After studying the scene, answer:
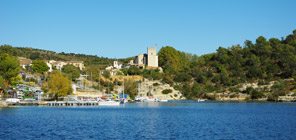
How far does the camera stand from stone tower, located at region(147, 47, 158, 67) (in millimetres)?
164375

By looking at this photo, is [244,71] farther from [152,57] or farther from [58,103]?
[58,103]

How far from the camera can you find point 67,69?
123688mm

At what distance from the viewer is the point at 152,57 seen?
543 ft

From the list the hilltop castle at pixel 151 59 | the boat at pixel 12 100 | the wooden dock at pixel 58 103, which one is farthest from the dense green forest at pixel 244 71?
the boat at pixel 12 100

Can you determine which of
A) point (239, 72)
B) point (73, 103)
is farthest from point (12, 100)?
point (239, 72)

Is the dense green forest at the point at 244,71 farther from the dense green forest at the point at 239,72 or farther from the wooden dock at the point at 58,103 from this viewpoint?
the wooden dock at the point at 58,103

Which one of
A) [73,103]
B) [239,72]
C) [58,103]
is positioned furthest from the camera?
[239,72]

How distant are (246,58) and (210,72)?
53.4 ft

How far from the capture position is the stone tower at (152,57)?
539 feet

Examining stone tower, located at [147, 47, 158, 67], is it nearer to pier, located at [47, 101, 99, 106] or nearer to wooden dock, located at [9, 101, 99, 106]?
pier, located at [47, 101, 99, 106]

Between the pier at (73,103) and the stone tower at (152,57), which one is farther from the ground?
A: the stone tower at (152,57)

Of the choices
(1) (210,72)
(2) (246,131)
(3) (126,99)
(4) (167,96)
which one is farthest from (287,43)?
(2) (246,131)

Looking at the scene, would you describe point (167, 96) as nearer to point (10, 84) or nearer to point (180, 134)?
point (10, 84)

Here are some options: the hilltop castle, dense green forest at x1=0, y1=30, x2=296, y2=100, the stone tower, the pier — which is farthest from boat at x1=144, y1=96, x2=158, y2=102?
the stone tower
